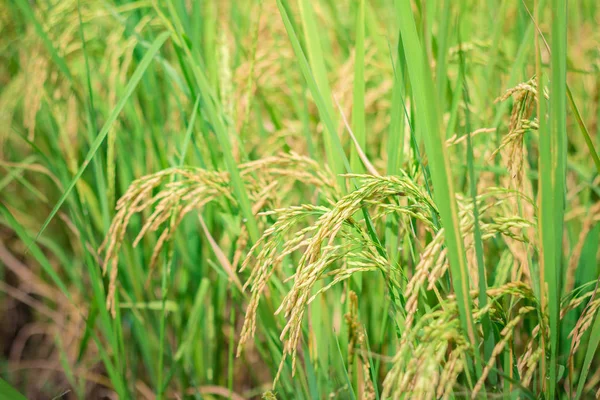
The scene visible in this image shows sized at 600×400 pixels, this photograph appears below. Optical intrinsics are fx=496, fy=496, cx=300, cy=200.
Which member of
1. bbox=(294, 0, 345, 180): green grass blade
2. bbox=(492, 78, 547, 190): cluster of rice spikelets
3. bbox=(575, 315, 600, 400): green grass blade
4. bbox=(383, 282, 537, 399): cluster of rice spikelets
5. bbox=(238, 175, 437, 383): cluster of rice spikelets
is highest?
bbox=(294, 0, 345, 180): green grass blade

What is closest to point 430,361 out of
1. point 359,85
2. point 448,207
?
point 448,207

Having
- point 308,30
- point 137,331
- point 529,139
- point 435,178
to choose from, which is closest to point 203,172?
point 308,30

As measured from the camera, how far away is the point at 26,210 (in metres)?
2.24

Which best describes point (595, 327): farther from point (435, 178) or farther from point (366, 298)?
point (366, 298)

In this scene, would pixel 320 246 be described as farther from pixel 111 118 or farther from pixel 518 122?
pixel 111 118

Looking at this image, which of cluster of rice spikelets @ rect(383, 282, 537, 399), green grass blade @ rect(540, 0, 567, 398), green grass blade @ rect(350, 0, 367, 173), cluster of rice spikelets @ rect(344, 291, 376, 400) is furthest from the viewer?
green grass blade @ rect(350, 0, 367, 173)

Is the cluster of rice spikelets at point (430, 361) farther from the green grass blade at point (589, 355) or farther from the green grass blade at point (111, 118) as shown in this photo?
the green grass blade at point (111, 118)

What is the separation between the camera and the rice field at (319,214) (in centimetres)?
77

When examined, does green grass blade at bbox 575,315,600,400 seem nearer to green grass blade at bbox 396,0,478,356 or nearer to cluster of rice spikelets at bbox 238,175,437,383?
green grass blade at bbox 396,0,478,356

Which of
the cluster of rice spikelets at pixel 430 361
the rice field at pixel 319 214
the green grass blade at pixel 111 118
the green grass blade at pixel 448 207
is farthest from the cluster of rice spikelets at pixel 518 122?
the green grass blade at pixel 111 118

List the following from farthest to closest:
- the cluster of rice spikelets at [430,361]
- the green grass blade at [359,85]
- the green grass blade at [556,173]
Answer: the green grass blade at [359,85]
the green grass blade at [556,173]
the cluster of rice spikelets at [430,361]

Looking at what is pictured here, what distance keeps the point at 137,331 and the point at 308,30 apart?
962 mm

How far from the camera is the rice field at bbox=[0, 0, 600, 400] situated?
2.54 feet

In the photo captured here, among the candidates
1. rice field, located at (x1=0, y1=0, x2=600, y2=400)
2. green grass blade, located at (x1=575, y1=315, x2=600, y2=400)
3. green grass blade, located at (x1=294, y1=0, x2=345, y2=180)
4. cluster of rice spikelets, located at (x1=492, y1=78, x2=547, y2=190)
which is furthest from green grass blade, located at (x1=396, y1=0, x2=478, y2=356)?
green grass blade, located at (x1=294, y1=0, x2=345, y2=180)
